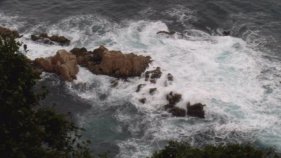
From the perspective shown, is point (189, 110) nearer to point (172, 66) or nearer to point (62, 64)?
point (172, 66)

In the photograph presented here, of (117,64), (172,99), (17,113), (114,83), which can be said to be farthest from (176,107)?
(17,113)

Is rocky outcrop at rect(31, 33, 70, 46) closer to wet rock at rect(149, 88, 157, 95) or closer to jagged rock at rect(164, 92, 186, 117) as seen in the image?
wet rock at rect(149, 88, 157, 95)

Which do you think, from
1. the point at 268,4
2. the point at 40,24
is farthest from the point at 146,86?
the point at 268,4

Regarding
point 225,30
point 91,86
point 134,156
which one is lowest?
point 134,156

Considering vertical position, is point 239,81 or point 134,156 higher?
point 239,81

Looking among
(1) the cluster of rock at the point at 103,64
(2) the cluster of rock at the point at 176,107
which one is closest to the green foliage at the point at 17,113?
(2) the cluster of rock at the point at 176,107

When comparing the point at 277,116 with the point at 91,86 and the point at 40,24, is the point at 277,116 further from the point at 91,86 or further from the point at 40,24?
the point at 40,24
